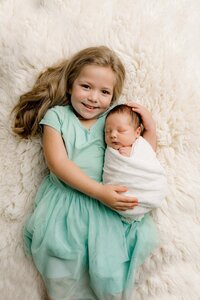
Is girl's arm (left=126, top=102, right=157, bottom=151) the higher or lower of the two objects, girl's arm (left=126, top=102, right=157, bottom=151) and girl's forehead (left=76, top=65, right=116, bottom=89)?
the lower

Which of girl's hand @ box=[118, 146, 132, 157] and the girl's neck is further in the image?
the girl's neck

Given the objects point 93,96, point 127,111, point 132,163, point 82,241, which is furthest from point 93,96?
point 82,241

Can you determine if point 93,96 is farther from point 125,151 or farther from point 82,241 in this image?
point 82,241

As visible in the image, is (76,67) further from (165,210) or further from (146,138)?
(165,210)

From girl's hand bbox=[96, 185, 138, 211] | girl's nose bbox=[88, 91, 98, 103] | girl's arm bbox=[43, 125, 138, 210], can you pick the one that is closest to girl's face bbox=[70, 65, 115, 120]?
girl's nose bbox=[88, 91, 98, 103]

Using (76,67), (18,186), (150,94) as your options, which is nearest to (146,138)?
(150,94)

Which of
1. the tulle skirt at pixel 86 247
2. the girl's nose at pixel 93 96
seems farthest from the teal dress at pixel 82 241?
the girl's nose at pixel 93 96

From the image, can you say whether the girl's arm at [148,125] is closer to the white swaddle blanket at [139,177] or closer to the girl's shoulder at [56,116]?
the white swaddle blanket at [139,177]

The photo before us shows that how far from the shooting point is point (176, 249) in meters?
1.12

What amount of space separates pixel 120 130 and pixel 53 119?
0.18 meters

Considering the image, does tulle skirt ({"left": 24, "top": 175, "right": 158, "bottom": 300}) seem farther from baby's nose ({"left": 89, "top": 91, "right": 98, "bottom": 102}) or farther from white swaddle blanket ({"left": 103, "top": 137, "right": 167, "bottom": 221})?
baby's nose ({"left": 89, "top": 91, "right": 98, "bottom": 102})


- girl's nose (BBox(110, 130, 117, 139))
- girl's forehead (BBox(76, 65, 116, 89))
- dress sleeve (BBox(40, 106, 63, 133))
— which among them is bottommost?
dress sleeve (BBox(40, 106, 63, 133))

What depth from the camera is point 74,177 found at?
1123 millimetres

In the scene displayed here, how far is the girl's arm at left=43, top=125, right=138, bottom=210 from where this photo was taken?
1088 mm
